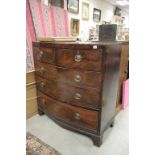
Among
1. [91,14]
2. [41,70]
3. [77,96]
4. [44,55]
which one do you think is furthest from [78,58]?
[91,14]

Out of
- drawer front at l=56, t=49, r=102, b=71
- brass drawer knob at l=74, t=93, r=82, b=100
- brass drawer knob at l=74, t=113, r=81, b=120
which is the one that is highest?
drawer front at l=56, t=49, r=102, b=71

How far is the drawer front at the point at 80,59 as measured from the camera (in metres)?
1.17

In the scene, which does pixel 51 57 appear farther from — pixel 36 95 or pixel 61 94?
pixel 36 95

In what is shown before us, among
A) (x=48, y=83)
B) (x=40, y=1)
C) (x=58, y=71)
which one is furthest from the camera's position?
(x=40, y=1)

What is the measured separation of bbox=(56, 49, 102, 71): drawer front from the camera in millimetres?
1171

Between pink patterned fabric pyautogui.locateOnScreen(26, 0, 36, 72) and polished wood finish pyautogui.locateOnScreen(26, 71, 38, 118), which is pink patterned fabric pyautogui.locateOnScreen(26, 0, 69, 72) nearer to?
pink patterned fabric pyautogui.locateOnScreen(26, 0, 36, 72)

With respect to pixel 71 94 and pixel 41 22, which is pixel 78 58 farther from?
pixel 41 22

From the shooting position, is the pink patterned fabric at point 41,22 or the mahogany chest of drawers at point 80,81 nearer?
the mahogany chest of drawers at point 80,81

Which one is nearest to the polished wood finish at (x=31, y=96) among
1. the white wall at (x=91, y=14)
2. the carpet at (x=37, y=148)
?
the carpet at (x=37, y=148)

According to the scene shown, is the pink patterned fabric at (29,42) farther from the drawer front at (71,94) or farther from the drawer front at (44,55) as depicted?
the drawer front at (71,94)

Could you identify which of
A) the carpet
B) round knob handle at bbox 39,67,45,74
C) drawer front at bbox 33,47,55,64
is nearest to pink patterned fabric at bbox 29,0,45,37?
drawer front at bbox 33,47,55,64

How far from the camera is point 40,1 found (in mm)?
1893

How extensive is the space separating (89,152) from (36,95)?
0.97 meters
